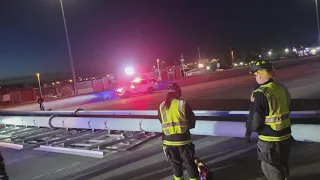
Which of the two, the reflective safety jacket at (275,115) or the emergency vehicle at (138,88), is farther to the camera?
the emergency vehicle at (138,88)

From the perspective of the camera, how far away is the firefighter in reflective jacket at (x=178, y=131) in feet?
15.5

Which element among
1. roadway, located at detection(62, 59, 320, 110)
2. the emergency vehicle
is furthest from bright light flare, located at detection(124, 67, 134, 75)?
roadway, located at detection(62, 59, 320, 110)

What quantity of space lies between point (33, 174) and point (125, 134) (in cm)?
330

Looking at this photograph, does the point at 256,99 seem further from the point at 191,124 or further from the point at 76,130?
the point at 76,130

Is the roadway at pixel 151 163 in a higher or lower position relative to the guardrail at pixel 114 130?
lower

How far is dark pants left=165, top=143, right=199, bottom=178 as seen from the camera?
4.71 m

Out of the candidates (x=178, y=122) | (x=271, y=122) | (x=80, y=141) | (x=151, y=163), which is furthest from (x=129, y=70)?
(x=271, y=122)

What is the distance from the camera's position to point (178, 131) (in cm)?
473

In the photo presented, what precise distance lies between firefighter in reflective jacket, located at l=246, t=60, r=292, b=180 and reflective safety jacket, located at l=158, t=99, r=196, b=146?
1239 millimetres

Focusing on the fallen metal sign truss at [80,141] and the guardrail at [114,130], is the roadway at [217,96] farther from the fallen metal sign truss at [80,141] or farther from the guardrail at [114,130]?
the fallen metal sign truss at [80,141]

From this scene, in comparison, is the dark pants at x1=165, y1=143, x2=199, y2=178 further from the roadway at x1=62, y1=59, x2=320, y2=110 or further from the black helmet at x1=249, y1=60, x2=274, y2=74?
the roadway at x1=62, y1=59, x2=320, y2=110

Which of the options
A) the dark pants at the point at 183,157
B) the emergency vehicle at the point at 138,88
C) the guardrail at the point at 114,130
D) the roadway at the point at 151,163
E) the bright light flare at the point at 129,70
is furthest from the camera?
the bright light flare at the point at 129,70

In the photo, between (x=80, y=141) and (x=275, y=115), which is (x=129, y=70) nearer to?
(x=80, y=141)

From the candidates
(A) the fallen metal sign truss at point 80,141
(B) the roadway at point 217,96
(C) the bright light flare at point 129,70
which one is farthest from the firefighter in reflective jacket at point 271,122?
(C) the bright light flare at point 129,70
